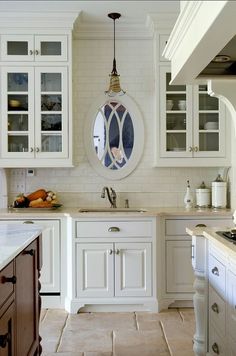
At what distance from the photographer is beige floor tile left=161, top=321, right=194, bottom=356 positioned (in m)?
2.89

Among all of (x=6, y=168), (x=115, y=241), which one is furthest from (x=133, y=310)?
(x=6, y=168)

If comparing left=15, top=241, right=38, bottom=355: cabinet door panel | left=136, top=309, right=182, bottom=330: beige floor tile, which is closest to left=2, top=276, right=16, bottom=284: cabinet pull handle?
left=15, top=241, right=38, bottom=355: cabinet door panel

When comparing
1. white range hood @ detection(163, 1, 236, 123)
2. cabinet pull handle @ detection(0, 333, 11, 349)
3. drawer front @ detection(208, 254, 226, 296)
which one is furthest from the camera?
drawer front @ detection(208, 254, 226, 296)

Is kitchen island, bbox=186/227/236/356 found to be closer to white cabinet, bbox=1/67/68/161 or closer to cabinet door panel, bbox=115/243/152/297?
cabinet door panel, bbox=115/243/152/297

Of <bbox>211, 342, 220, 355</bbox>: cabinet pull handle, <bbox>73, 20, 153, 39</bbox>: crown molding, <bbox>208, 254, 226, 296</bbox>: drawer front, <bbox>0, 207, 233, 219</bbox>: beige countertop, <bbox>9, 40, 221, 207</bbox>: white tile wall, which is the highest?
<bbox>73, 20, 153, 39</bbox>: crown molding

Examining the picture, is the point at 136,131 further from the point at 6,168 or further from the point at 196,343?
the point at 196,343

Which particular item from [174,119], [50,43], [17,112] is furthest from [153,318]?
[50,43]

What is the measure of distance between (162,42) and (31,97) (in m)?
1.39

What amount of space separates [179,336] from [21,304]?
1.52 metres

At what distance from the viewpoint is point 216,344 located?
2.33m

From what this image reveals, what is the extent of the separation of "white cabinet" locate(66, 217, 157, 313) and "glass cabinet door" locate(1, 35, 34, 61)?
1661mm

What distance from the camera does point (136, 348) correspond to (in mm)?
2906

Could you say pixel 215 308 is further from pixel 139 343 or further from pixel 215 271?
pixel 139 343

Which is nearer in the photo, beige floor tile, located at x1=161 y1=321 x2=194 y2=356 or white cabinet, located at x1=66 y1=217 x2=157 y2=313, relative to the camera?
beige floor tile, located at x1=161 y1=321 x2=194 y2=356
